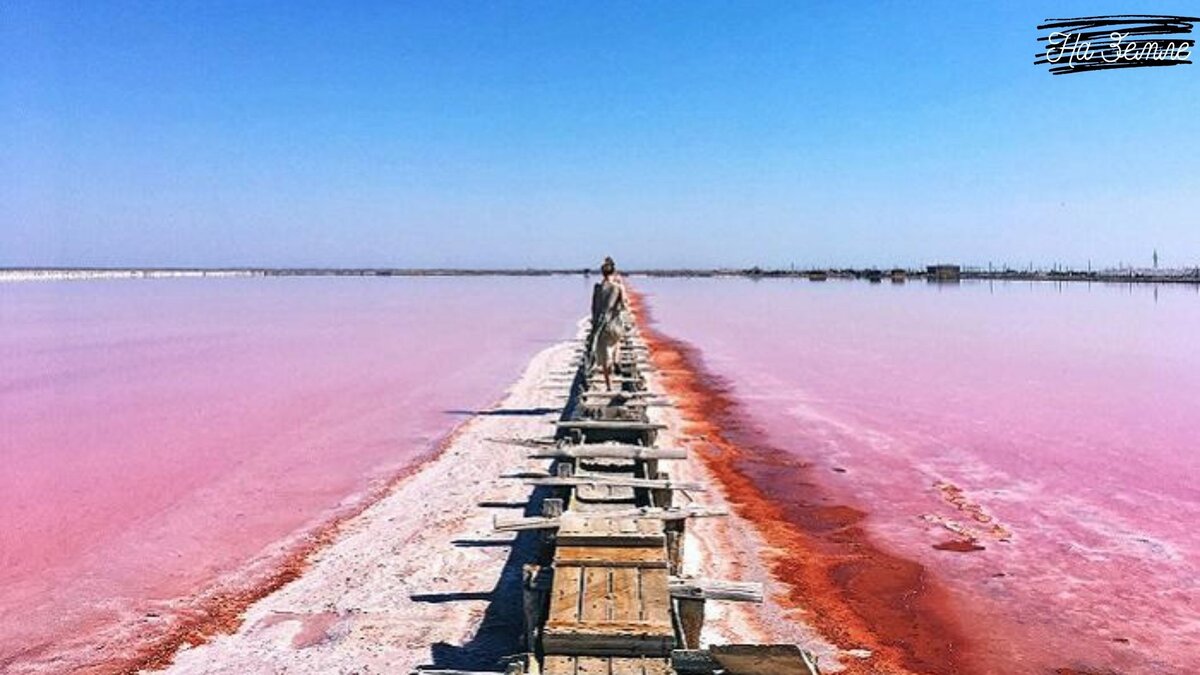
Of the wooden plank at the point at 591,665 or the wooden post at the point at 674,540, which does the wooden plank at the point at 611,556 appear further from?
the wooden post at the point at 674,540

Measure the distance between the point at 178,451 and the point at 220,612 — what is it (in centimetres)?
684

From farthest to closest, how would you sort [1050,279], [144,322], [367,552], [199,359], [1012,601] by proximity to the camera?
1. [1050,279]
2. [144,322]
3. [199,359]
4. [367,552]
5. [1012,601]

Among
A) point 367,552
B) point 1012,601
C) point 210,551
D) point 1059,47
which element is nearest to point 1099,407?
point 1059,47

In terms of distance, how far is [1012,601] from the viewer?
24.5 feet

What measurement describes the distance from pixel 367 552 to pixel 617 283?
226 inches

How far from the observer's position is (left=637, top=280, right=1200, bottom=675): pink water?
23.3ft

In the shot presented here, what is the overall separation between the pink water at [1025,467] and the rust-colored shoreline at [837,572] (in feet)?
0.94

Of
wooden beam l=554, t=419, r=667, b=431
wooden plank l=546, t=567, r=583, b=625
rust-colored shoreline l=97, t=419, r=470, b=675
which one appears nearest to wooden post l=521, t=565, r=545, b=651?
wooden plank l=546, t=567, r=583, b=625

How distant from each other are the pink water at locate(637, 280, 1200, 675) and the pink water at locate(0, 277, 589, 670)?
20.3ft

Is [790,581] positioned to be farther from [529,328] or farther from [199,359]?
[529,328]

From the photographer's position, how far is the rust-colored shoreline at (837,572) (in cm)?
652

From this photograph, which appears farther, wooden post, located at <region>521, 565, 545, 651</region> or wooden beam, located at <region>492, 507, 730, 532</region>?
wooden beam, located at <region>492, 507, 730, 532</region>

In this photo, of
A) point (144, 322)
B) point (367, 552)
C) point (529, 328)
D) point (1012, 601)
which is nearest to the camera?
point (1012, 601)

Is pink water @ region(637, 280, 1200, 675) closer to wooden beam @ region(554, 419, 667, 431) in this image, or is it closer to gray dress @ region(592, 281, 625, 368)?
wooden beam @ region(554, 419, 667, 431)
